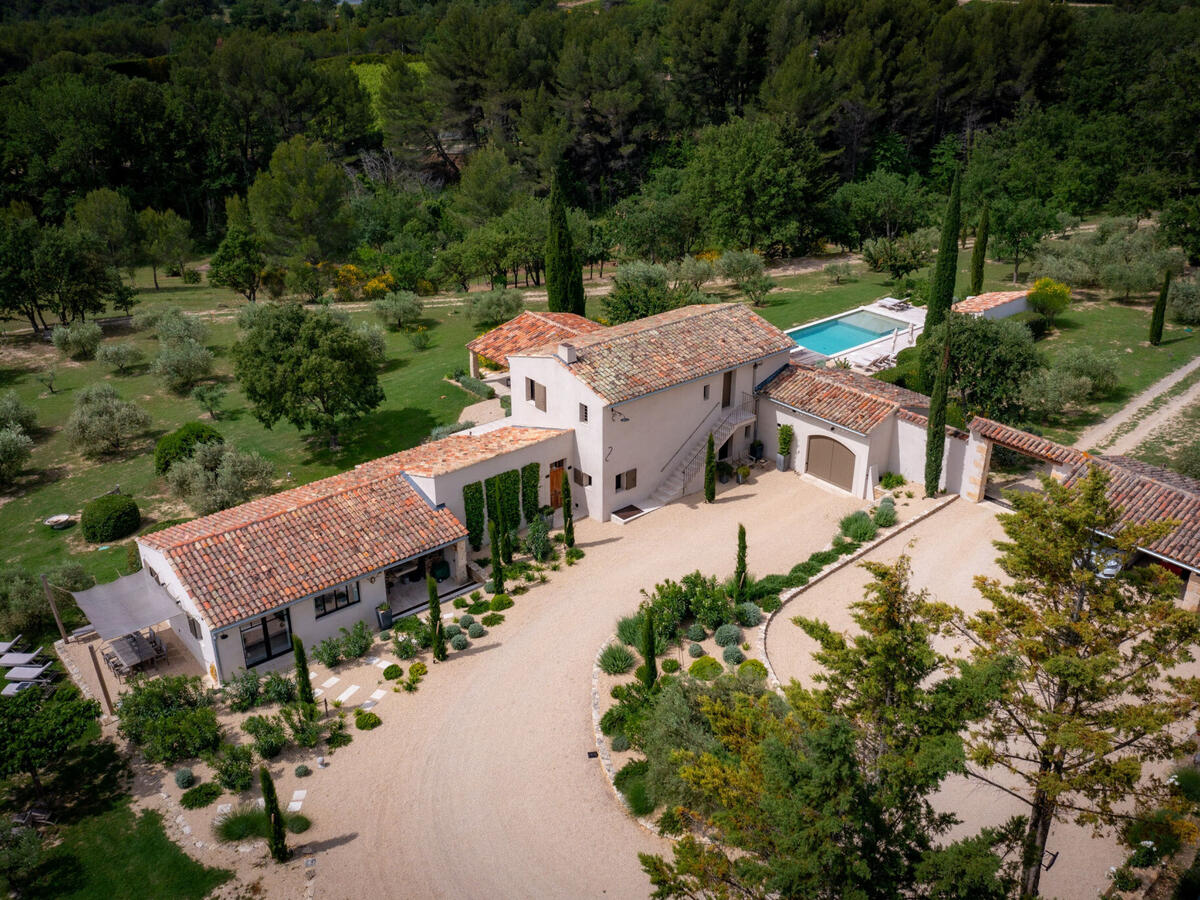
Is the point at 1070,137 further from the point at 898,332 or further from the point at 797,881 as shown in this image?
the point at 797,881

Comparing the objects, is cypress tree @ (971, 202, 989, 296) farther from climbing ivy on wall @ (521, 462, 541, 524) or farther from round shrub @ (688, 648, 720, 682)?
round shrub @ (688, 648, 720, 682)

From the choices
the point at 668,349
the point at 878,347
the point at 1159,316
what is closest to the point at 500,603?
the point at 668,349

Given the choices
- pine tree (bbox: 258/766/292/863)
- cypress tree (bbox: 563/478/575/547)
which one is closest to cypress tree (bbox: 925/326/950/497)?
cypress tree (bbox: 563/478/575/547)

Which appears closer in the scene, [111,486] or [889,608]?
[889,608]

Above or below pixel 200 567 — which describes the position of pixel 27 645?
below

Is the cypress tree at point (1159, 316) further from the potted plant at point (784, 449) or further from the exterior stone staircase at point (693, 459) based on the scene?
the exterior stone staircase at point (693, 459)

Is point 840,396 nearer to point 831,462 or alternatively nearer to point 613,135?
point 831,462

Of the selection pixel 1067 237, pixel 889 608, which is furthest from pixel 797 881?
pixel 1067 237
